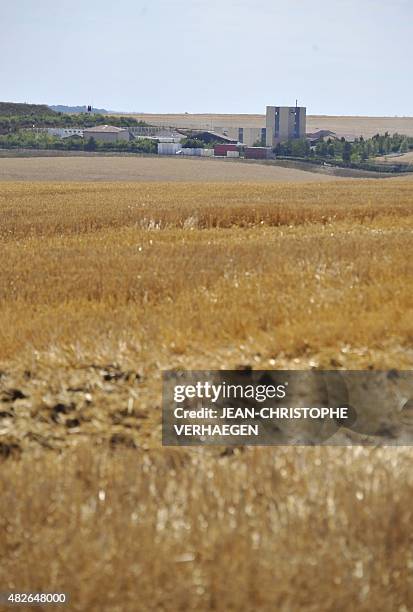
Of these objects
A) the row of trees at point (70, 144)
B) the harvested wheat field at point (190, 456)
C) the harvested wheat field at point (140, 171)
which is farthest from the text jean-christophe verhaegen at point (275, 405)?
the row of trees at point (70, 144)

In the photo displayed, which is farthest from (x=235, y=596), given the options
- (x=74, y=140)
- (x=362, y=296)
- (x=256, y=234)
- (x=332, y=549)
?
(x=74, y=140)

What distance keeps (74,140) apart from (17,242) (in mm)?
104221

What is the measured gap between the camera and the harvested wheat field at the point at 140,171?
7619 cm

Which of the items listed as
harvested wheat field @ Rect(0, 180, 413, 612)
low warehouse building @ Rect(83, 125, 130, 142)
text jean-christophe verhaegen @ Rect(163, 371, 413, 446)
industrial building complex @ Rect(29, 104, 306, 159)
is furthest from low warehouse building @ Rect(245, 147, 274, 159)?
text jean-christophe verhaegen @ Rect(163, 371, 413, 446)

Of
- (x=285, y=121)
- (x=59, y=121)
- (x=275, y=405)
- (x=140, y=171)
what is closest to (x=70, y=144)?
(x=59, y=121)

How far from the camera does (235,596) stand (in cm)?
474

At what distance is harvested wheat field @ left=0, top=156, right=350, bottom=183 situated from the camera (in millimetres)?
76188

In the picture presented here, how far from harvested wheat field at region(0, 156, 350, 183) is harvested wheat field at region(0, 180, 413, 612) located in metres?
62.5

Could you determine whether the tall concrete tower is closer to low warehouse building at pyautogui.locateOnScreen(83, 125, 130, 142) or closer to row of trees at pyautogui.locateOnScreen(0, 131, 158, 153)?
low warehouse building at pyautogui.locateOnScreen(83, 125, 130, 142)

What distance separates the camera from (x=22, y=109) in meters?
167

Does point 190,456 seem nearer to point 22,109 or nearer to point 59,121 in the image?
point 59,121

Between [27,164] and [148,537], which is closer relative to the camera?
[148,537]

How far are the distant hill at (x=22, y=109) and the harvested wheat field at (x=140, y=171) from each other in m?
63.2

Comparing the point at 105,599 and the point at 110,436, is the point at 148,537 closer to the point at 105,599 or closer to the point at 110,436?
the point at 105,599
